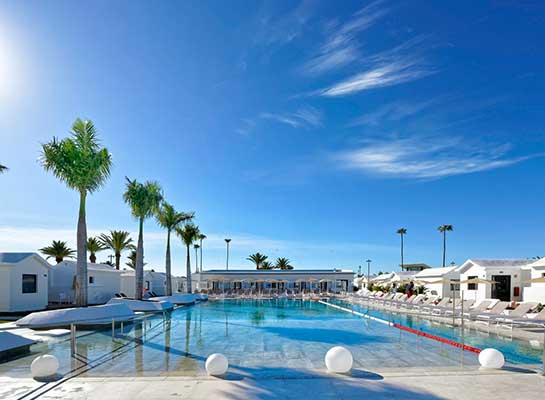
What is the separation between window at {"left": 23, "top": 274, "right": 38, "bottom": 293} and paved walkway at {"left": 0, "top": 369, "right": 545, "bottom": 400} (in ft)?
53.8

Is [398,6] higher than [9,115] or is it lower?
higher

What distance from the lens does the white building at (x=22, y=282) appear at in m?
19.2

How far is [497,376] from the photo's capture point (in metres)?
6.70

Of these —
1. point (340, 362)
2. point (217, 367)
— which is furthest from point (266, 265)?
point (217, 367)

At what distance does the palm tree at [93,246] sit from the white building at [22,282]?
1953 centimetres

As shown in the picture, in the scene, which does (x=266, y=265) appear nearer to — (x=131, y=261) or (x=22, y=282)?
(x=131, y=261)

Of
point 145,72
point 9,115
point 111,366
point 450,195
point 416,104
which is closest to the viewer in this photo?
point 111,366

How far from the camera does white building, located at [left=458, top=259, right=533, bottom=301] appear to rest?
26.4 meters

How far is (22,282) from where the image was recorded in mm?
20234

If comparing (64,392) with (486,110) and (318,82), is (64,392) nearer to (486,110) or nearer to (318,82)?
(318,82)

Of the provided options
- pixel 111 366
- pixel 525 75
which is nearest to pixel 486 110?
pixel 525 75

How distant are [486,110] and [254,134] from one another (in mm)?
11565

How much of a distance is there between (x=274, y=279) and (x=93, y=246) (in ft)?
68.2

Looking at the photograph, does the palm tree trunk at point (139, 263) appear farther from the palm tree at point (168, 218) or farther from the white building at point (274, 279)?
the white building at point (274, 279)
